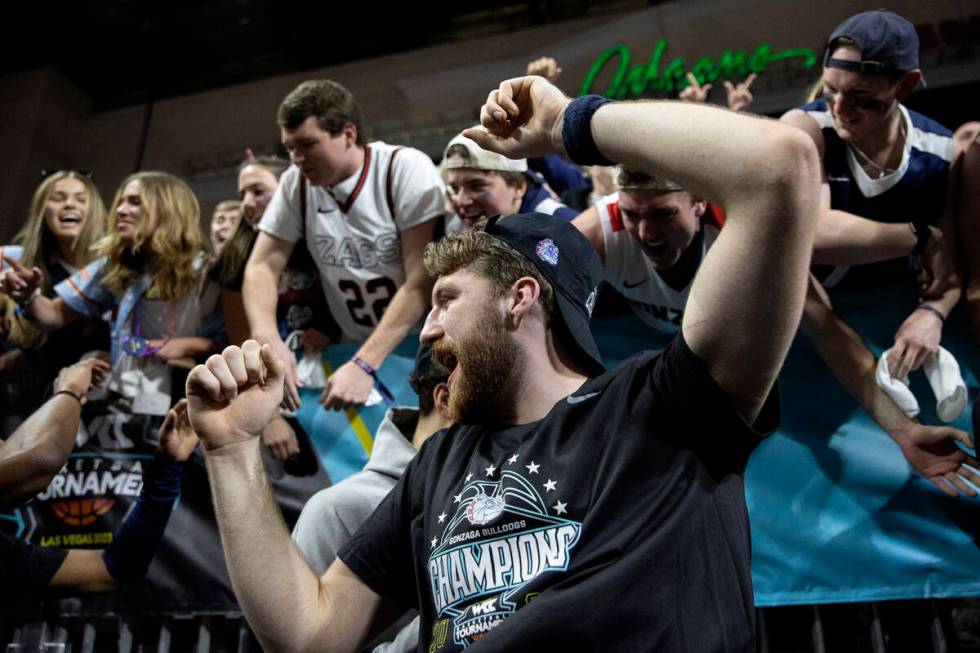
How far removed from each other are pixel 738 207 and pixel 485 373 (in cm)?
69

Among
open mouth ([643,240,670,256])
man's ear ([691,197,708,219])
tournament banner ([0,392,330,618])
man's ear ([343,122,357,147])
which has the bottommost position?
tournament banner ([0,392,330,618])

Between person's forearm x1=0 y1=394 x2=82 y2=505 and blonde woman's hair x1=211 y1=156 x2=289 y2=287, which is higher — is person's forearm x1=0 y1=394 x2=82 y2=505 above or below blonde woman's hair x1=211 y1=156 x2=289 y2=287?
below

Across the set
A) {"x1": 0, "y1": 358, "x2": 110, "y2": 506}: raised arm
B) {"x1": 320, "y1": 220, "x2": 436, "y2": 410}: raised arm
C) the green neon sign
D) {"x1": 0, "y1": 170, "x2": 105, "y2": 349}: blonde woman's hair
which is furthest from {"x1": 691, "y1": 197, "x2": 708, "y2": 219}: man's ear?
the green neon sign

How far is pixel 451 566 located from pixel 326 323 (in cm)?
210

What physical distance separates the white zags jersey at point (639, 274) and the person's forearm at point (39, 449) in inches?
77.0

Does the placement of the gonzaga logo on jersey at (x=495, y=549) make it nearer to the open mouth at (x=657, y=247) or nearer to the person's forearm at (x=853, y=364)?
the open mouth at (x=657, y=247)

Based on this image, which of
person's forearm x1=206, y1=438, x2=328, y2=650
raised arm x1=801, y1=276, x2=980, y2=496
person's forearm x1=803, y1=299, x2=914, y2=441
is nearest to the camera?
person's forearm x1=206, y1=438, x2=328, y2=650

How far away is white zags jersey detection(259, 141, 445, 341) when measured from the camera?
337 centimetres

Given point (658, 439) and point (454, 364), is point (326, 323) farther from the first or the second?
point (658, 439)

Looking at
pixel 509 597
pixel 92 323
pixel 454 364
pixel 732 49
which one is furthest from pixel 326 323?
pixel 732 49

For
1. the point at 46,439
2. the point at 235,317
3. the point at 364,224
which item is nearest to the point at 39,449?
the point at 46,439

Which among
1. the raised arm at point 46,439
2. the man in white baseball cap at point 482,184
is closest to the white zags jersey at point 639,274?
the man in white baseball cap at point 482,184

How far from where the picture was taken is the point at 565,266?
75.5 inches

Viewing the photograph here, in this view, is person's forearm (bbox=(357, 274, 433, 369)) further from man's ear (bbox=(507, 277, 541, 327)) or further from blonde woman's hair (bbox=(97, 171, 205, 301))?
man's ear (bbox=(507, 277, 541, 327))
